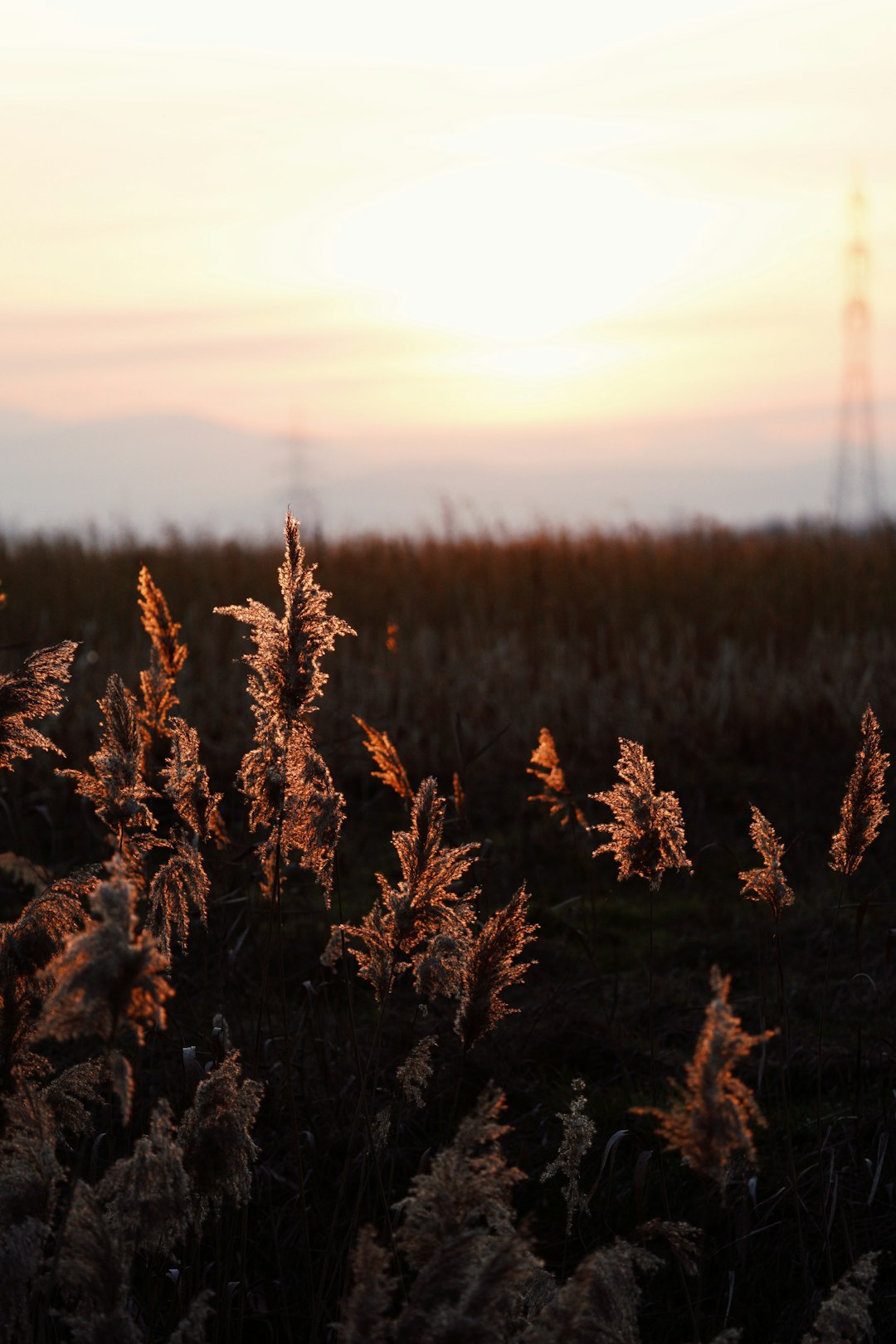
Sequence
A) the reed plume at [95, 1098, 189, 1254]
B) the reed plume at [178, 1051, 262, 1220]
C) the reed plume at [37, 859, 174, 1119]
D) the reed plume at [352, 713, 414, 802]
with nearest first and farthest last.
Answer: the reed plume at [37, 859, 174, 1119] → the reed plume at [95, 1098, 189, 1254] → the reed plume at [178, 1051, 262, 1220] → the reed plume at [352, 713, 414, 802]

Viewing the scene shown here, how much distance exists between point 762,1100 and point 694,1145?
2.10m

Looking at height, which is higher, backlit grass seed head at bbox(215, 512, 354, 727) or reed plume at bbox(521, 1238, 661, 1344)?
backlit grass seed head at bbox(215, 512, 354, 727)

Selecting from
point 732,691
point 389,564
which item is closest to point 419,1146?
point 732,691

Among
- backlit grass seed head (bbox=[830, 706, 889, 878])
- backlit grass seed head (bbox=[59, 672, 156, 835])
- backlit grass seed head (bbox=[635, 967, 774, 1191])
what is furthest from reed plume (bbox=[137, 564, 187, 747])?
backlit grass seed head (bbox=[635, 967, 774, 1191])

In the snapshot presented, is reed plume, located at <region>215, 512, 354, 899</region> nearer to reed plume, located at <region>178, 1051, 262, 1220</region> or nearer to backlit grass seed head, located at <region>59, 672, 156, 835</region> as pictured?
backlit grass seed head, located at <region>59, 672, 156, 835</region>

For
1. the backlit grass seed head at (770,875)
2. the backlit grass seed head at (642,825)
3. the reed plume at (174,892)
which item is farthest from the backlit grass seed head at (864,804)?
the reed plume at (174,892)

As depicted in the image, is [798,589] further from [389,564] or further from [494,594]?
[389,564]

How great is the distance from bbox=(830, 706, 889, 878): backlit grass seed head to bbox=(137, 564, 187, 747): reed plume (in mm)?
1397

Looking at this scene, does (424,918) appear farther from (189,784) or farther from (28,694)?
(28,694)

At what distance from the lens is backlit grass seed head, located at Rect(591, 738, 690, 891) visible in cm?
232

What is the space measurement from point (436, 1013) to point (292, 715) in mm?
2296

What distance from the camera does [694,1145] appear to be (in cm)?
161

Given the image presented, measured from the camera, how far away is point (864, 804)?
2.42 m

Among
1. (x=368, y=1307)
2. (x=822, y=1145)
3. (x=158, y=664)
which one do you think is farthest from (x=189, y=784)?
(x=822, y=1145)
